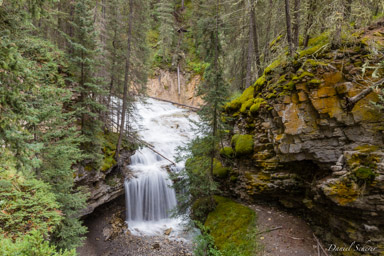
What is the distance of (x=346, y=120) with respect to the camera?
5.80m

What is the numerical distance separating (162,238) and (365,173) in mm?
9201

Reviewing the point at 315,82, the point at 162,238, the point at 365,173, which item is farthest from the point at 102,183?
the point at 365,173

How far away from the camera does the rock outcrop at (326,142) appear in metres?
5.28

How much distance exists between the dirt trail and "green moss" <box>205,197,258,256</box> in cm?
34

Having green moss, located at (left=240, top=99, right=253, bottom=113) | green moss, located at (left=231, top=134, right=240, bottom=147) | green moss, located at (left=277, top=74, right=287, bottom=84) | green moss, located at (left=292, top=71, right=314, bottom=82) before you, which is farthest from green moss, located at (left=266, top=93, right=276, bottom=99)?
green moss, located at (left=231, top=134, right=240, bottom=147)

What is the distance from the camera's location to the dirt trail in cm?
624

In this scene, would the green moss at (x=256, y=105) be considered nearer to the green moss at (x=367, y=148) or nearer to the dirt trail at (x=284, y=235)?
the green moss at (x=367, y=148)

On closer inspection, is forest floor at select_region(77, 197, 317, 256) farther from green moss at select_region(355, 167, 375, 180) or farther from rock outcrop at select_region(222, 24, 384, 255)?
green moss at select_region(355, 167, 375, 180)

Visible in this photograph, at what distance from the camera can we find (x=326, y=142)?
20.6 feet

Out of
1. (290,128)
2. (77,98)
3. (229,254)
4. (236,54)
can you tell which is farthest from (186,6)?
(229,254)

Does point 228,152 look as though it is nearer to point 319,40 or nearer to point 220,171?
point 220,171

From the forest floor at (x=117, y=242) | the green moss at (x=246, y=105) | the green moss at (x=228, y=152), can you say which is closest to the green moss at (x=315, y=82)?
the green moss at (x=246, y=105)

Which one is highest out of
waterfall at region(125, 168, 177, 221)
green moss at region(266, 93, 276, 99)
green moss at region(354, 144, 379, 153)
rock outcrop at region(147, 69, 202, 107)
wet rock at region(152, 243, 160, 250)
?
rock outcrop at region(147, 69, 202, 107)

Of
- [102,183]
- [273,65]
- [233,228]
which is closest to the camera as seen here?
[233,228]
